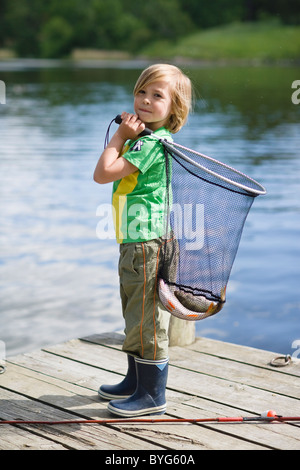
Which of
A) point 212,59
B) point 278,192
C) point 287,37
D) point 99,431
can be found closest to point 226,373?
point 99,431

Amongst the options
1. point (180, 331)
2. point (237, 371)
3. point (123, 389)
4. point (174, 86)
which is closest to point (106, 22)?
point (180, 331)

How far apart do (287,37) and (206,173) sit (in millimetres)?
93841

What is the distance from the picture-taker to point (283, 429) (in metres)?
3.85

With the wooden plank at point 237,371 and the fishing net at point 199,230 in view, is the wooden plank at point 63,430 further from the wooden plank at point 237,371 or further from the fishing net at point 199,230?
the wooden plank at point 237,371

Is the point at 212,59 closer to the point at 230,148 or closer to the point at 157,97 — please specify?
the point at 230,148

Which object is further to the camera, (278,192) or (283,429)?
(278,192)

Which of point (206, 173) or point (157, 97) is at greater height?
point (157, 97)

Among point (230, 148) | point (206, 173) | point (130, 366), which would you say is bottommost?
point (130, 366)

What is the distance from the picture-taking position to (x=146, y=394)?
4000 millimetres

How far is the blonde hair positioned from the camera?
3.86 meters

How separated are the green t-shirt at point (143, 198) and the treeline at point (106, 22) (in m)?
108

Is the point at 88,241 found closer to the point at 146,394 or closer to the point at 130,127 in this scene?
the point at 146,394

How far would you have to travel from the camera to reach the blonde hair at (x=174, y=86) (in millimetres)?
3855

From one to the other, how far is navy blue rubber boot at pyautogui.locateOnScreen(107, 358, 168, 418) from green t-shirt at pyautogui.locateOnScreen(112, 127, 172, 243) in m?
0.67
